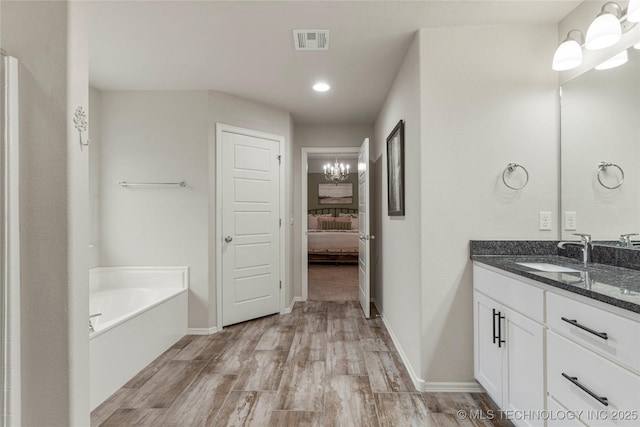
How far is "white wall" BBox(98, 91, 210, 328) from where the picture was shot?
3201 millimetres

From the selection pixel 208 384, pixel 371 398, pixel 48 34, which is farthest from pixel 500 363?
pixel 48 34

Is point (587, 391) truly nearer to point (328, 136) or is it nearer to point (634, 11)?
point (634, 11)

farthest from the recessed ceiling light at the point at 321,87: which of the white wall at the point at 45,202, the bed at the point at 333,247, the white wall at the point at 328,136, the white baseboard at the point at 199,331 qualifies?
the bed at the point at 333,247

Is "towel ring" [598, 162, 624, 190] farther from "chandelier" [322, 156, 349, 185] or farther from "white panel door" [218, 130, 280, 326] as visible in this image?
"chandelier" [322, 156, 349, 185]

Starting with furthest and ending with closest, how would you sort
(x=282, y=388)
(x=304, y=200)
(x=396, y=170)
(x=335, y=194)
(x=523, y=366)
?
(x=335, y=194) < (x=304, y=200) < (x=396, y=170) < (x=282, y=388) < (x=523, y=366)

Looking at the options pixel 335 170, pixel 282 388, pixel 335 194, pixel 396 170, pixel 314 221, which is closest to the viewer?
pixel 282 388

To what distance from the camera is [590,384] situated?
1.13 metres

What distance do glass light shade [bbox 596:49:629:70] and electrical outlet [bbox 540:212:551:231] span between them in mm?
845

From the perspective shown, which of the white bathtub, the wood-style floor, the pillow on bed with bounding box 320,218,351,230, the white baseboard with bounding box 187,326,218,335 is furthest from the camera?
the pillow on bed with bounding box 320,218,351,230

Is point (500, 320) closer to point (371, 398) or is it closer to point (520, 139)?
point (371, 398)

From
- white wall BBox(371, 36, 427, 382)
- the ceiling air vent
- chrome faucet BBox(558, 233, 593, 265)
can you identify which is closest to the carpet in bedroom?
white wall BBox(371, 36, 427, 382)

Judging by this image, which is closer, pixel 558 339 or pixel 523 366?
pixel 558 339

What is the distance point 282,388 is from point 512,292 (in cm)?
149

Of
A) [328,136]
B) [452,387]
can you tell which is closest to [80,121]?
[452,387]
